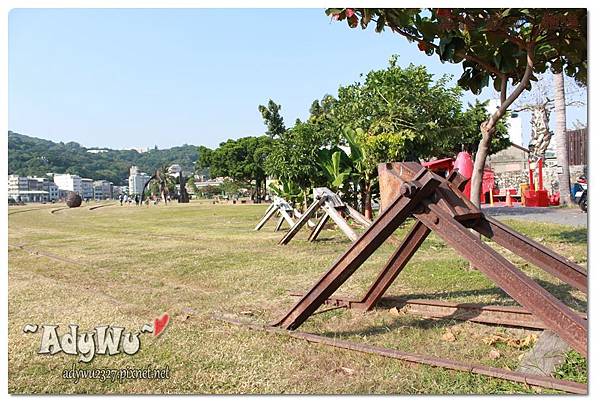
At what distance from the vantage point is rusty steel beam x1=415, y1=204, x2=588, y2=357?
2516 millimetres

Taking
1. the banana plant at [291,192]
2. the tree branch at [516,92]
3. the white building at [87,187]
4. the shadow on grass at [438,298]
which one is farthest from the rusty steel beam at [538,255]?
the banana plant at [291,192]

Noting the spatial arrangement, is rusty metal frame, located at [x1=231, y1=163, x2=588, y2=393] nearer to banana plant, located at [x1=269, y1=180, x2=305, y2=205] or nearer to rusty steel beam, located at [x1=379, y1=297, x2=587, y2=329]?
rusty steel beam, located at [x1=379, y1=297, x2=587, y2=329]

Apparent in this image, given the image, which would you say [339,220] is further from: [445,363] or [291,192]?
[291,192]

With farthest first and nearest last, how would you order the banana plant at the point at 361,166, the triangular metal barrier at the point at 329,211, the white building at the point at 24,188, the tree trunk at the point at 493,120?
the banana plant at the point at 361,166
the triangular metal barrier at the point at 329,211
the tree trunk at the point at 493,120
the white building at the point at 24,188

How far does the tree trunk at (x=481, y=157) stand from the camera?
227 inches

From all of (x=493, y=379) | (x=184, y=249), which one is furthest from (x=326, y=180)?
(x=493, y=379)

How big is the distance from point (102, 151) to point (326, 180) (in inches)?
390

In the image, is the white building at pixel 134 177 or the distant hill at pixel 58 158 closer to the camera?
the distant hill at pixel 58 158

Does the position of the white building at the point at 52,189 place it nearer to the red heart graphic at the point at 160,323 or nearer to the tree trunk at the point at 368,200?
the red heart graphic at the point at 160,323

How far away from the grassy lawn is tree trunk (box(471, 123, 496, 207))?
3.13ft

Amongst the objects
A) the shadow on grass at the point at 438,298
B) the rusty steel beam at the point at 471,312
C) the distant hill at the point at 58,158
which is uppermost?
the distant hill at the point at 58,158

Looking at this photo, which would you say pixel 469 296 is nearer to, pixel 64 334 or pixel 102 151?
pixel 64 334

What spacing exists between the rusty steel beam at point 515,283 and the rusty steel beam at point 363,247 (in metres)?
0.13

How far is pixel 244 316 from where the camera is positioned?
13.8 ft
